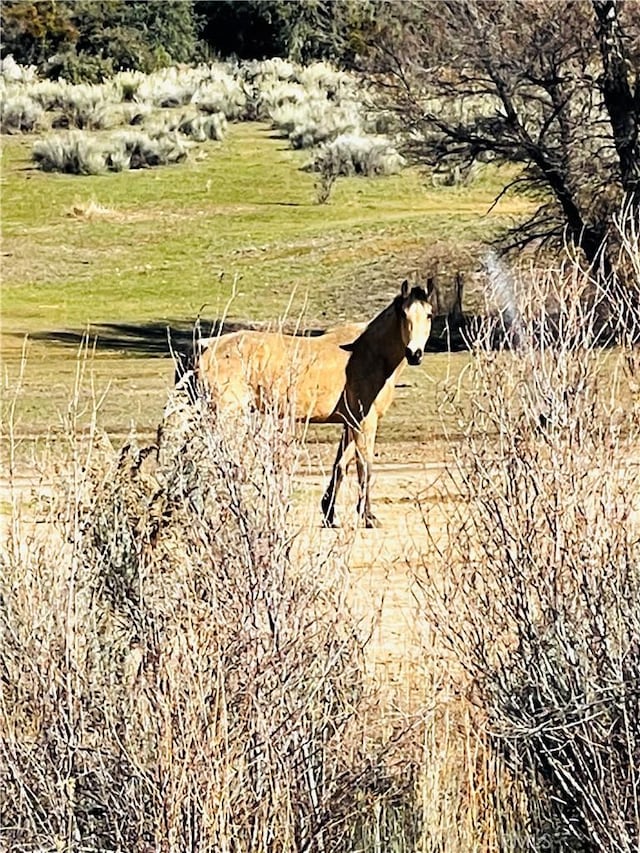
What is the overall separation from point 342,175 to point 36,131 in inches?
401

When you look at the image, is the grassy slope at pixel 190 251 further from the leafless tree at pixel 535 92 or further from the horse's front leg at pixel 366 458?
the horse's front leg at pixel 366 458

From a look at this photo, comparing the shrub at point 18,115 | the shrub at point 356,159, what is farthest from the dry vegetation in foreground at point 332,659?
the shrub at point 18,115

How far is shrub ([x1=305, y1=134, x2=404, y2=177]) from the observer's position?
37.3 m

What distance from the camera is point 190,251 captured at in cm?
3186

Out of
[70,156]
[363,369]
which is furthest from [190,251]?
[363,369]

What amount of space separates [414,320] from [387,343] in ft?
1.27

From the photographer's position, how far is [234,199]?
118 feet

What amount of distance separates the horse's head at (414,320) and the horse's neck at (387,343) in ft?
0.56

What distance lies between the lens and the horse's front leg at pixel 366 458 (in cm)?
1196

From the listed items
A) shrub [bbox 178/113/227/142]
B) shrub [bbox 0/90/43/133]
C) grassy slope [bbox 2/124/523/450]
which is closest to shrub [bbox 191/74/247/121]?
shrub [bbox 178/113/227/142]

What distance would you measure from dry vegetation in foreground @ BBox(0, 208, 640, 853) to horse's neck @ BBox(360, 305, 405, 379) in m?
6.45

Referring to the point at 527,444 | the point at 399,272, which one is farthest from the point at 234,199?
the point at 527,444

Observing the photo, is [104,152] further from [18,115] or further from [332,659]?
[332,659]

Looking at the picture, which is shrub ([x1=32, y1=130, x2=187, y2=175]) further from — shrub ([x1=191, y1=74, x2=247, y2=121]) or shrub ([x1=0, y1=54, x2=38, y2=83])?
shrub ([x1=0, y1=54, x2=38, y2=83])
